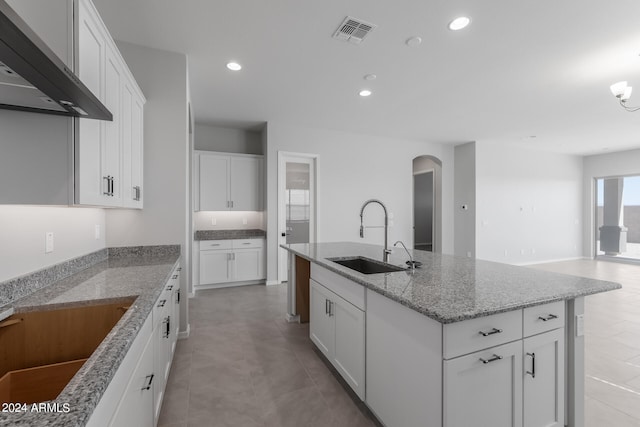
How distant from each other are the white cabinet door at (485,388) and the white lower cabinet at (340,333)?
657 millimetres

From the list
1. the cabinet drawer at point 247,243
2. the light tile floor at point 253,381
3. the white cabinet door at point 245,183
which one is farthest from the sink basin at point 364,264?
the white cabinet door at point 245,183

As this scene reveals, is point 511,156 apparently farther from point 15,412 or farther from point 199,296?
point 15,412

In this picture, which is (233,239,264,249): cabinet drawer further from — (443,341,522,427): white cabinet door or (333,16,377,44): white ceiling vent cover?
(443,341,522,427): white cabinet door

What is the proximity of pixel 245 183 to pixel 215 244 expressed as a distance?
48.5 inches

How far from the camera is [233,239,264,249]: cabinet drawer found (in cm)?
498

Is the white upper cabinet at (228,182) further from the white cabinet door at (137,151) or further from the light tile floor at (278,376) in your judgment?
the white cabinet door at (137,151)

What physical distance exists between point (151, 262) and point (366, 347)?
1.87m

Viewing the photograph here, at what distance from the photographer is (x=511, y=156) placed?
23.4 ft

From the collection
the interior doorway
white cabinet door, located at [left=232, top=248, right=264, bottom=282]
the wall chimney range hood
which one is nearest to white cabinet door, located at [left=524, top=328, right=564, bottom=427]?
the wall chimney range hood

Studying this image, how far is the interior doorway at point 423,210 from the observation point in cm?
818

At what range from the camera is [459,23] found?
8.09 feet

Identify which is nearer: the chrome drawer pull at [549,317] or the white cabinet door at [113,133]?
the chrome drawer pull at [549,317]

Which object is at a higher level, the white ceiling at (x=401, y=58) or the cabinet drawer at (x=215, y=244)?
the white ceiling at (x=401, y=58)

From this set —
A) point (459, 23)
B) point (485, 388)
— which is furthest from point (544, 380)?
point (459, 23)
